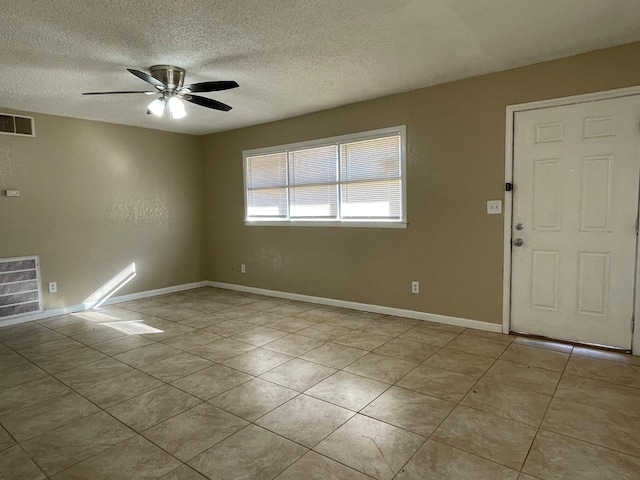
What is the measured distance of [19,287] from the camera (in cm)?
446

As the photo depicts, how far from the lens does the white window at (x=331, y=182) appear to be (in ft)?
14.2

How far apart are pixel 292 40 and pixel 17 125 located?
3.67 meters

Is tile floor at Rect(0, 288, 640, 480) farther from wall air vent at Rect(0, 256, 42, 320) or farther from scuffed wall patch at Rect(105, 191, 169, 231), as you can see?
scuffed wall patch at Rect(105, 191, 169, 231)

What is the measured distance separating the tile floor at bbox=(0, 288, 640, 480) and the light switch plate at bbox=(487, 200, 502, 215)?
46.5 inches

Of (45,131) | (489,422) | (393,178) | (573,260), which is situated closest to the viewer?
(489,422)

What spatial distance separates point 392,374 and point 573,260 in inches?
75.7

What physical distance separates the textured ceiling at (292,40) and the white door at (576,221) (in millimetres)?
604

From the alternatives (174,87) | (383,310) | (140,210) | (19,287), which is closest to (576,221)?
(383,310)

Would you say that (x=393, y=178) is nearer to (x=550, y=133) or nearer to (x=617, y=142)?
(x=550, y=133)

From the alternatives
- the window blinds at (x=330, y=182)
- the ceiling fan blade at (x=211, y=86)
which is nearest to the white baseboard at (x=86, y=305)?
the window blinds at (x=330, y=182)

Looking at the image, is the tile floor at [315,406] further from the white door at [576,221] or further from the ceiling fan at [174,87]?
the ceiling fan at [174,87]

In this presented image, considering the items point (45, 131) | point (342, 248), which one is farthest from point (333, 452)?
point (45, 131)

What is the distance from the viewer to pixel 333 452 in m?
1.97

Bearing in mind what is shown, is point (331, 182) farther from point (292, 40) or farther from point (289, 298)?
point (292, 40)
